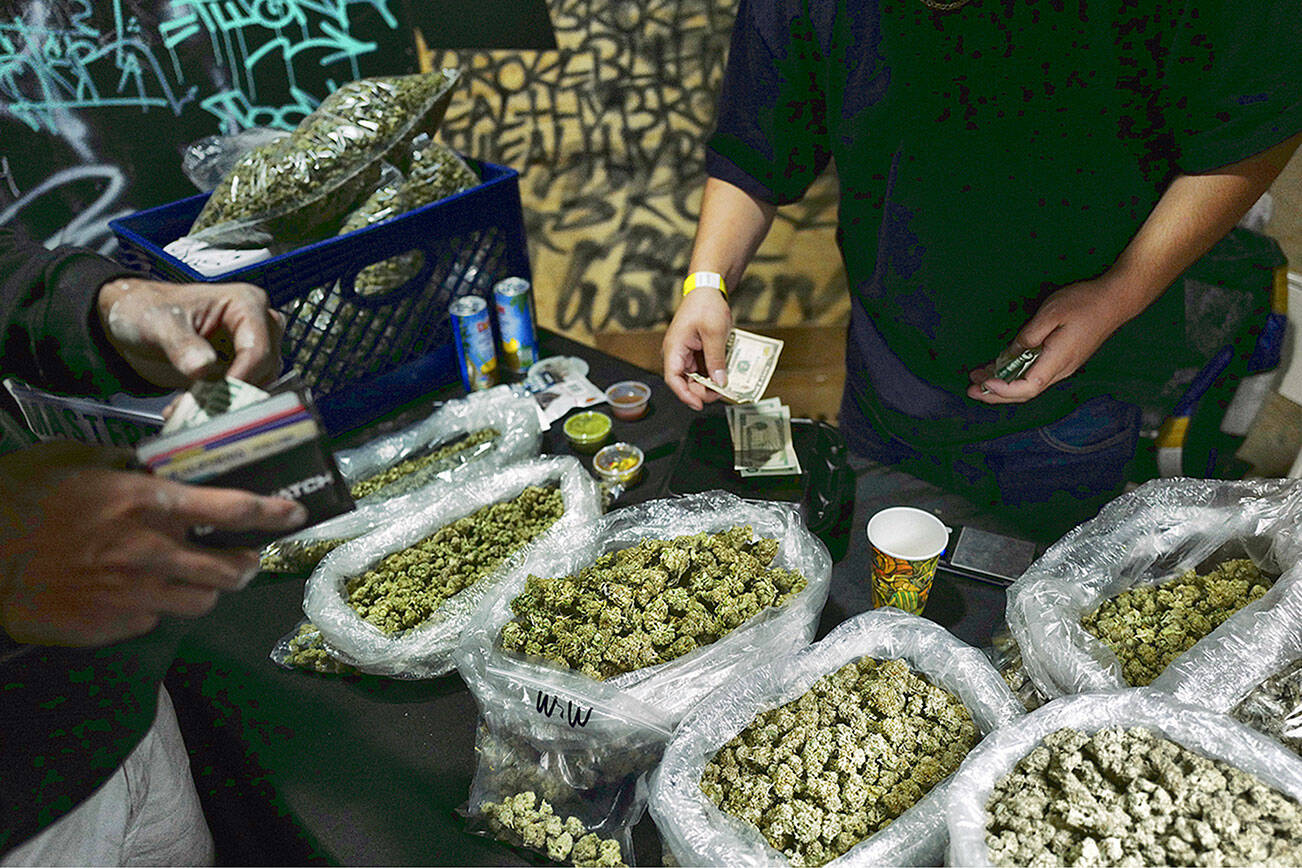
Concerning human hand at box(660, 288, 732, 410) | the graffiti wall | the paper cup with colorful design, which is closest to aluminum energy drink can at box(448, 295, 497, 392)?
human hand at box(660, 288, 732, 410)

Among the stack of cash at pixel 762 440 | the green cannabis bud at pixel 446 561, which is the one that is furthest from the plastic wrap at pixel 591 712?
the stack of cash at pixel 762 440

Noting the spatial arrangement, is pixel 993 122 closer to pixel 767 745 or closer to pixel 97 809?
pixel 767 745

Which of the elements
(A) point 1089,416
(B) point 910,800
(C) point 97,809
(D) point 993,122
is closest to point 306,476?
(C) point 97,809

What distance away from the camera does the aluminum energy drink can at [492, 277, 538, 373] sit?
162 centimetres

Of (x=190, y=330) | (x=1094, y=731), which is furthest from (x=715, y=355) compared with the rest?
(x=190, y=330)

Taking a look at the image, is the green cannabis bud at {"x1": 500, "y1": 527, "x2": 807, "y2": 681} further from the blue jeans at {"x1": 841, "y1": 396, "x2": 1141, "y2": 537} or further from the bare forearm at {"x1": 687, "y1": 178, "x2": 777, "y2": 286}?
the bare forearm at {"x1": 687, "y1": 178, "x2": 777, "y2": 286}

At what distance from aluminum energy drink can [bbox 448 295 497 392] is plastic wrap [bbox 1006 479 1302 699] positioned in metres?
1.11

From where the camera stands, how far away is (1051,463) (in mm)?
1451

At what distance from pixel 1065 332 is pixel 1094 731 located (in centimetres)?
67

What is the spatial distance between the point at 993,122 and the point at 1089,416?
1.91 feet

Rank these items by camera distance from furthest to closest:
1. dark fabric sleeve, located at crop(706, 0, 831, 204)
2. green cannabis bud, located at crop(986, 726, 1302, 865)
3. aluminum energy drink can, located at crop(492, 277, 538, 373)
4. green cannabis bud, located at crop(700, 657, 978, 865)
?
aluminum energy drink can, located at crop(492, 277, 538, 373), dark fabric sleeve, located at crop(706, 0, 831, 204), green cannabis bud, located at crop(700, 657, 978, 865), green cannabis bud, located at crop(986, 726, 1302, 865)

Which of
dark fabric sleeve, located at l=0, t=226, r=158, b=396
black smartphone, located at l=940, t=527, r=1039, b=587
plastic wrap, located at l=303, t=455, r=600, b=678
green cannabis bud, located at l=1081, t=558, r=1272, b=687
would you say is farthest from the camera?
black smartphone, located at l=940, t=527, r=1039, b=587

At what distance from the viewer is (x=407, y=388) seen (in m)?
1.63

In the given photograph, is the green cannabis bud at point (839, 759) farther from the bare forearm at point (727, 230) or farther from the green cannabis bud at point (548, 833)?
the bare forearm at point (727, 230)
